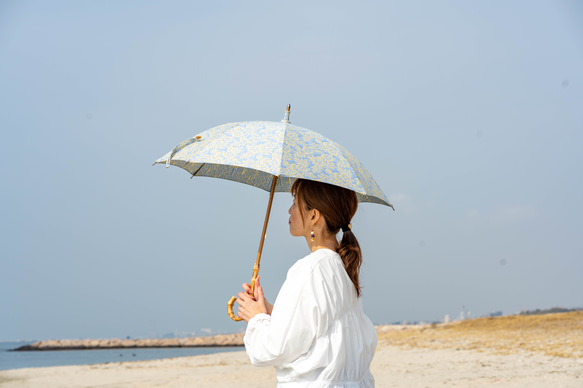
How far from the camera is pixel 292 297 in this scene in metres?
2.08

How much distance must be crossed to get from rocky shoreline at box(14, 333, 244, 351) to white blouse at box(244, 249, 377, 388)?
38407 mm

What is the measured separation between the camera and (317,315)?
2061mm

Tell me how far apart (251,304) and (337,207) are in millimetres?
591

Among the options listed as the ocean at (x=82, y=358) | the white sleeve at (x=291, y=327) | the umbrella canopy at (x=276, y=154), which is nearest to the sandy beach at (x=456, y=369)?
the umbrella canopy at (x=276, y=154)

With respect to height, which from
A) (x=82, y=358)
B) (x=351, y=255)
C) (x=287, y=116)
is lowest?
(x=82, y=358)

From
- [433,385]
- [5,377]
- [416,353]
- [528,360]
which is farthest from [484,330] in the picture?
[5,377]

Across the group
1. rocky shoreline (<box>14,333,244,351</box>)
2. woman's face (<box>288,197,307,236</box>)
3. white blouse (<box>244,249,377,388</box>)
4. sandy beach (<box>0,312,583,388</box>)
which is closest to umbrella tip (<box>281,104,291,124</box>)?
woman's face (<box>288,197,307,236</box>)

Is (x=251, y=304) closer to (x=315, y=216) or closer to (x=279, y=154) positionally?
(x=315, y=216)

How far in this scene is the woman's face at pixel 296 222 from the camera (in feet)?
7.71

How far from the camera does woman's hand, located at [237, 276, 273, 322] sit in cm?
231

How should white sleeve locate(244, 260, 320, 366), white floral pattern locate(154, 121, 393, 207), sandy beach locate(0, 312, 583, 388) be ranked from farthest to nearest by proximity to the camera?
sandy beach locate(0, 312, 583, 388), white floral pattern locate(154, 121, 393, 207), white sleeve locate(244, 260, 320, 366)

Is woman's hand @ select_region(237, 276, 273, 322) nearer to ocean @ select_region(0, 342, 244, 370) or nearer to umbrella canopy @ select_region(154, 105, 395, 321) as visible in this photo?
umbrella canopy @ select_region(154, 105, 395, 321)

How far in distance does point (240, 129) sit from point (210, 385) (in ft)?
24.9

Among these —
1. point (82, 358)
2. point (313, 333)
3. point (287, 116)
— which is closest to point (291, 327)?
point (313, 333)
